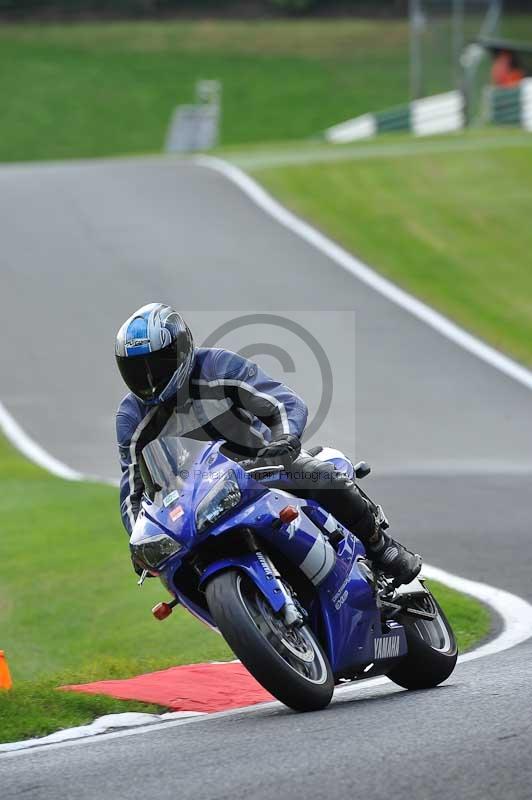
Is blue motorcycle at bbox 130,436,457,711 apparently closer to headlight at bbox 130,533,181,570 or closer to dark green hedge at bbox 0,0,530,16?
headlight at bbox 130,533,181,570

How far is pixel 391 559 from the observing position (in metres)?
7.07

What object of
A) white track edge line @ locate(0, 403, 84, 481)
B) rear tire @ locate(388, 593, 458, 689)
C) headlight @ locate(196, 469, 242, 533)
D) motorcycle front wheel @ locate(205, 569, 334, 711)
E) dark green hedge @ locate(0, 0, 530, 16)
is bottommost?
white track edge line @ locate(0, 403, 84, 481)

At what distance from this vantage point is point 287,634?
620 centimetres

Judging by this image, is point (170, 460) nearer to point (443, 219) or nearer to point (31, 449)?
point (31, 449)

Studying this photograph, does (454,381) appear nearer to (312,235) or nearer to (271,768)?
(312,235)

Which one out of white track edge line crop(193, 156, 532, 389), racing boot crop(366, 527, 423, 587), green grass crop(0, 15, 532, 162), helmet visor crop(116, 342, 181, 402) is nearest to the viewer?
helmet visor crop(116, 342, 181, 402)

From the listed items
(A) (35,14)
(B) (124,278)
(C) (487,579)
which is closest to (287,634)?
→ (C) (487,579)

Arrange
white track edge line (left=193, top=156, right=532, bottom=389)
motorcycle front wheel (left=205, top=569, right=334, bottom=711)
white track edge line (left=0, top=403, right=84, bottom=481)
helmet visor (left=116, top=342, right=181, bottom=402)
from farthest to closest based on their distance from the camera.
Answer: white track edge line (left=193, top=156, right=532, bottom=389)
white track edge line (left=0, top=403, right=84, bottom=481)
helmet visor (left=116, top=342, right=181, bottom=402)
motorcycle front wheel (left=205, top=569, right=334, bottom=711)

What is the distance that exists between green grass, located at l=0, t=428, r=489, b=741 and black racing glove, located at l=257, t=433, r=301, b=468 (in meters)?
1.37

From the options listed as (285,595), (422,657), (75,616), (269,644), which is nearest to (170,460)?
(285,595)

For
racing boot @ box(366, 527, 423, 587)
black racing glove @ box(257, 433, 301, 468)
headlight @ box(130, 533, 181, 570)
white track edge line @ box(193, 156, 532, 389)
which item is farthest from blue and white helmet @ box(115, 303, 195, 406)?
white track edge line @ box(193, 156, 532, 389)

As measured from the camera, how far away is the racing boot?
7.04 m

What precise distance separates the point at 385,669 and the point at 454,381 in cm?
1354

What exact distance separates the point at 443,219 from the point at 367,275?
11.2ft
